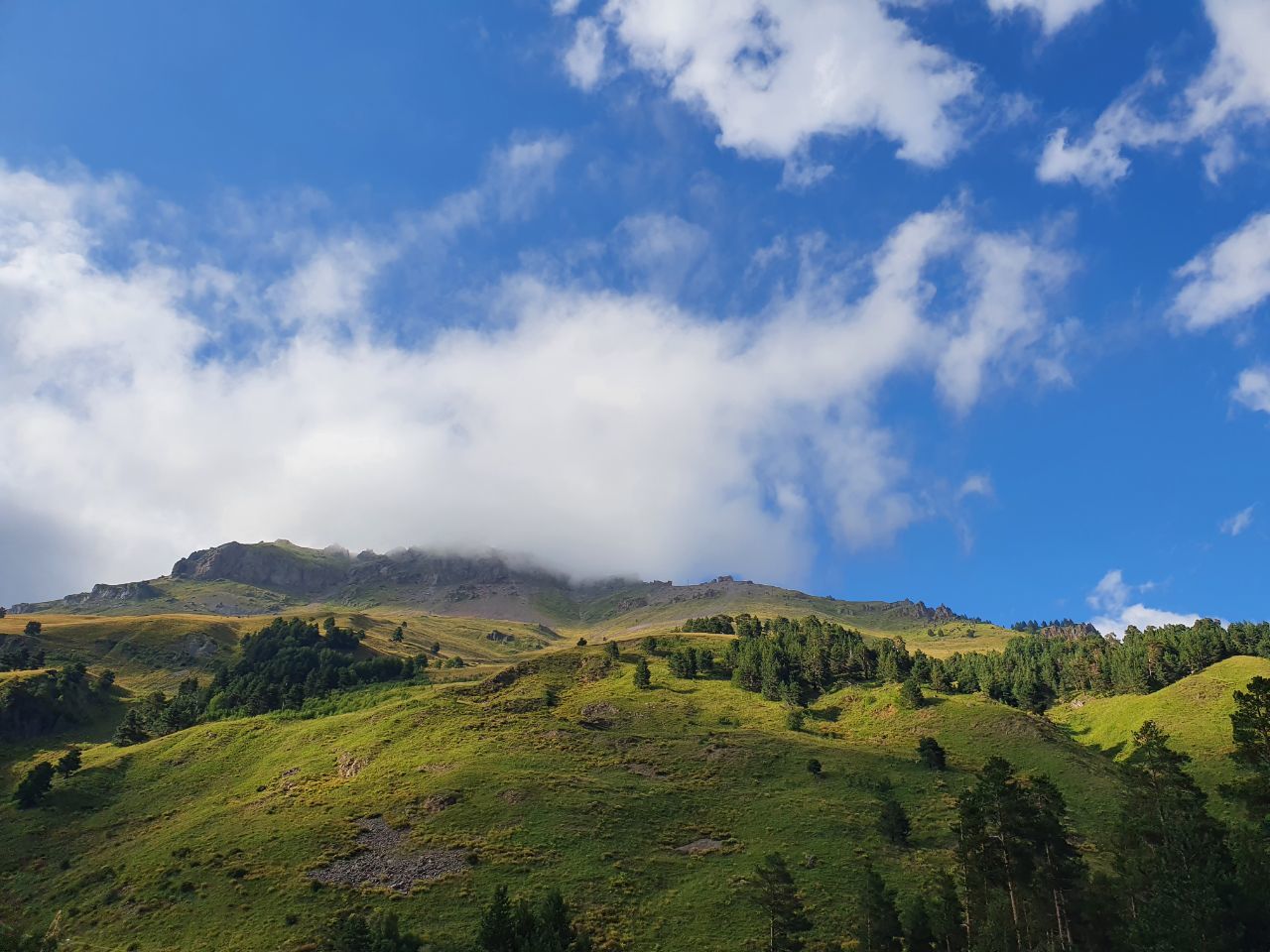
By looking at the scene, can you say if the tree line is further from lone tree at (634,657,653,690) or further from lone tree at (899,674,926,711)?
lone tree at (634,657,653,690)

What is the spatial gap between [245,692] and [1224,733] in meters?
191

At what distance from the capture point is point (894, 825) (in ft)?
261

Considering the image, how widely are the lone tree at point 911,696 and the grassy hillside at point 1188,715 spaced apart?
30342 mm

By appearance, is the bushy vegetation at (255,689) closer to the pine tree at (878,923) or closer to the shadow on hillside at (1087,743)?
the pine tree at (878,923)

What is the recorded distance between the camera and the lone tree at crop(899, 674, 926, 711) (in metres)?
126

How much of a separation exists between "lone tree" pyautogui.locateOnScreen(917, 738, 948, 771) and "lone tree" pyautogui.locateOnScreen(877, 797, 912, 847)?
22.0m

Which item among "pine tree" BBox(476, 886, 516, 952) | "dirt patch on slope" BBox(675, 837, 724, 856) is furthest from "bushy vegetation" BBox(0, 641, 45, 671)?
"pine tree" BBox(476, 886, 516, 952)

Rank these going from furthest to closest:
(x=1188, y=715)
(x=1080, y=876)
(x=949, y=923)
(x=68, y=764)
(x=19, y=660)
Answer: (x=19, y=660)
(x=1188, y=715)
(x=68, y=764)
(x=949, y=923)
(x=1080, y=876)

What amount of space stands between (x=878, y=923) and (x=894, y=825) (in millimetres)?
26719

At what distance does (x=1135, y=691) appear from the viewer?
5851 inches

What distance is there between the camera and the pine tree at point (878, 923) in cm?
5447

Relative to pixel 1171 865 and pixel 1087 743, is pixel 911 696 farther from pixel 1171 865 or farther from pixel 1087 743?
pixel 1171 865

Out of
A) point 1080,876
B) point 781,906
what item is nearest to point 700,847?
point 781,906

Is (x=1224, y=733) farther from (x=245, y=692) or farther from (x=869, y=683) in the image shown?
(x=245, y=692)
